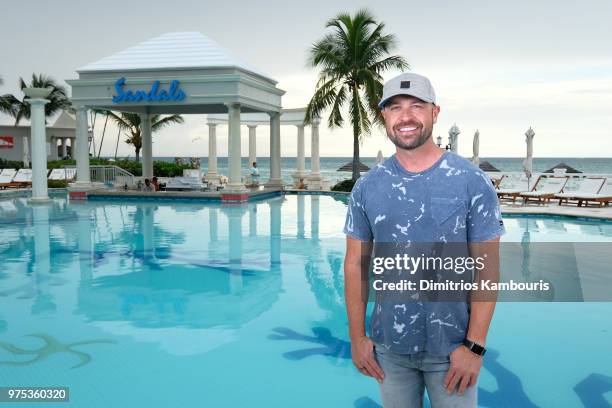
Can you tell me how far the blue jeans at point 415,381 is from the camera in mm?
2326

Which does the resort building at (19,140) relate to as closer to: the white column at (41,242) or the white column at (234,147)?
the white column at (41,242)

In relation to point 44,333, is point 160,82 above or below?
above

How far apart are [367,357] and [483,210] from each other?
866 mm

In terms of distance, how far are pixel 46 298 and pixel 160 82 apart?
1532 cm

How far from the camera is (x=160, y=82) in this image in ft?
70.9

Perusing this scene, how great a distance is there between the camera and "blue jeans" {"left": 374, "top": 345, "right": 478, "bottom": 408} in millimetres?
2326

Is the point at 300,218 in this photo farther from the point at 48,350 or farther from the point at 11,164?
the point at 11,164

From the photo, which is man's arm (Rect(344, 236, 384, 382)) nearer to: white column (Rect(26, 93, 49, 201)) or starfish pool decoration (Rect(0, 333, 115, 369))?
starfish pool decoration (Rect(0, 333, 115, 369))

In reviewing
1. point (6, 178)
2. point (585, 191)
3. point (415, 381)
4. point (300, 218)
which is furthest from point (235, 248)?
→ point (6, 178)

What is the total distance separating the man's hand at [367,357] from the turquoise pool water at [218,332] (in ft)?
7.24

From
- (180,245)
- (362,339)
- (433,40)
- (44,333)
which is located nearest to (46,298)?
(44,333)

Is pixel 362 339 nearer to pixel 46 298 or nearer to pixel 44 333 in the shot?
pixel 44 333

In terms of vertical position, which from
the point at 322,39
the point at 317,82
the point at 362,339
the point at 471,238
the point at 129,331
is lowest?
the point at 129,331

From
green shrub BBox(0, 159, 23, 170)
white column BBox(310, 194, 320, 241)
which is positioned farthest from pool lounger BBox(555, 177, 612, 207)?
green shrub BBox(0, 159, 23, 170)
